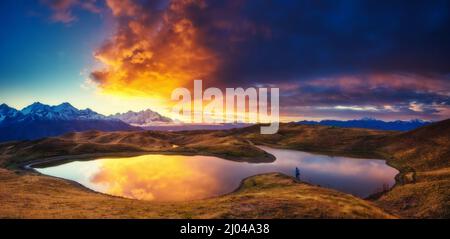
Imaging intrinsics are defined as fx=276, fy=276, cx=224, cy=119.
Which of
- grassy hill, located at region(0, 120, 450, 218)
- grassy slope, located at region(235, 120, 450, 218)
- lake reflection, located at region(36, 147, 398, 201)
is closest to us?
grassy slope, located at region(235, 120, 450, 218)

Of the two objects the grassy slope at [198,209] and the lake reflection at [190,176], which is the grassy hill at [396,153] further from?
the lake reflection at [190,176]

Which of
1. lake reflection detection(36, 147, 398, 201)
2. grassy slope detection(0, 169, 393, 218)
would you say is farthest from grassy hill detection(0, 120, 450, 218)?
lake reflection detection(36, 147, 398, 201)

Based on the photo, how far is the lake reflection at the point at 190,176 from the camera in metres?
65.6

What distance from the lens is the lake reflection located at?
6556cm

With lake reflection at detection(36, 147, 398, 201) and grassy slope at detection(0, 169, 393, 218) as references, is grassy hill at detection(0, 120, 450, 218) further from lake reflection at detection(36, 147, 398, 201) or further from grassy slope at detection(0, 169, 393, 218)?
lake reflection at detection(36, 147, 398, 201)

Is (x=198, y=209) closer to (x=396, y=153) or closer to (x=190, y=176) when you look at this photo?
(x=190, y=176)

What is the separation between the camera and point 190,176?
81.7 m

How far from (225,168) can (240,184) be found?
25.7 metres

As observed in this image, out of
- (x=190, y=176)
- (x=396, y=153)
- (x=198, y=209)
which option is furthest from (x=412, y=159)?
(x=198, y=209)

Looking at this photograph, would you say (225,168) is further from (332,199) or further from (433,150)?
(433,150)

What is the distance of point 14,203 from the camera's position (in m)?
41.4
